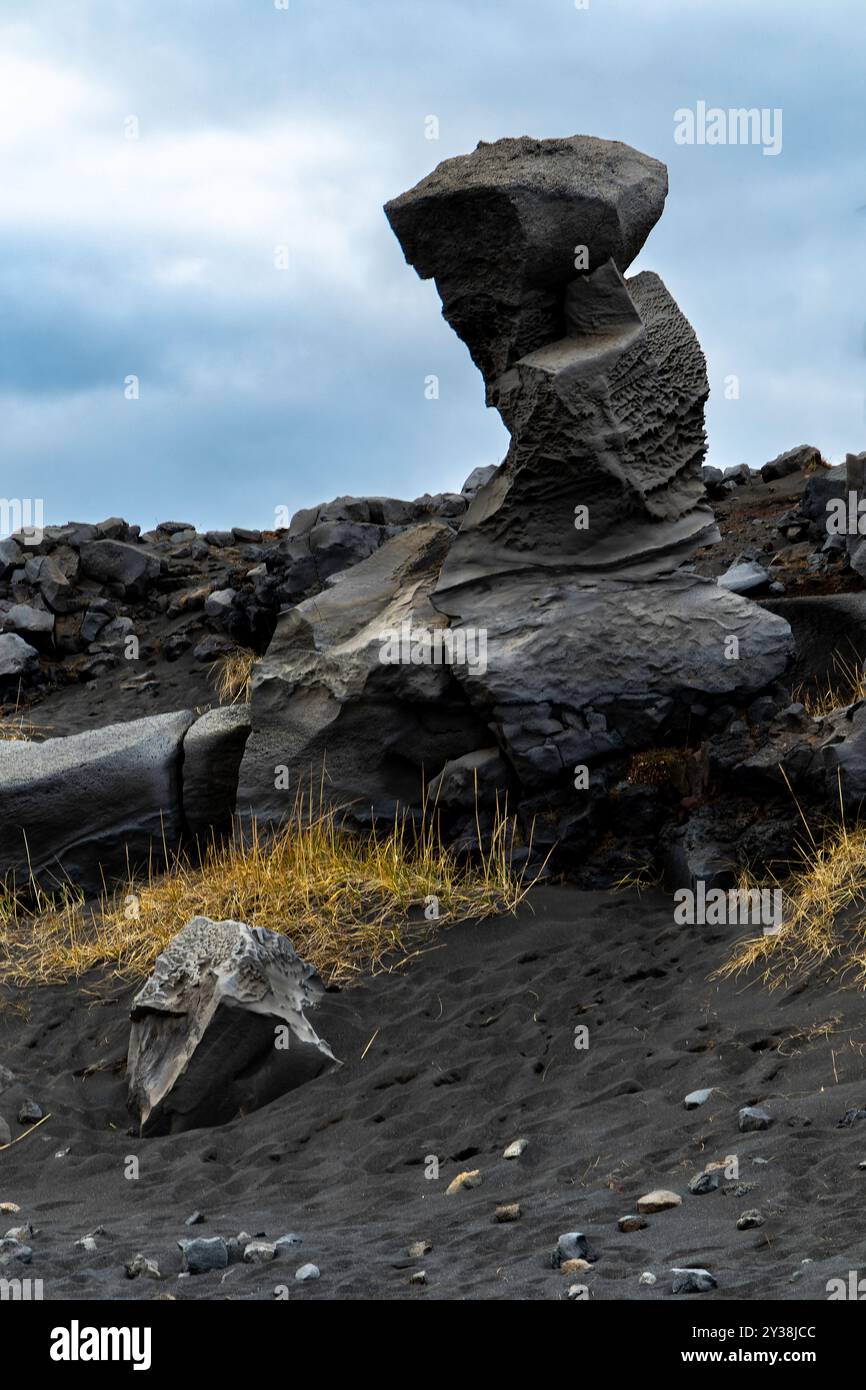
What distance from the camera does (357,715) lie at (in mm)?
9148

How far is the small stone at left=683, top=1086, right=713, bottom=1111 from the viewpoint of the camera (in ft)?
18.3

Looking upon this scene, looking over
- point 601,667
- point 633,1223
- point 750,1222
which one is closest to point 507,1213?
point 633,1223

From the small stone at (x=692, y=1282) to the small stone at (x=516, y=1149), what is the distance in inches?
66.0

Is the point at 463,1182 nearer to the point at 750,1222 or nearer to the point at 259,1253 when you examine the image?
the point at 259,1253

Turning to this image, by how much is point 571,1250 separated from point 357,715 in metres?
5.19

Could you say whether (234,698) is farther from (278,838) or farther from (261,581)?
(278,838)

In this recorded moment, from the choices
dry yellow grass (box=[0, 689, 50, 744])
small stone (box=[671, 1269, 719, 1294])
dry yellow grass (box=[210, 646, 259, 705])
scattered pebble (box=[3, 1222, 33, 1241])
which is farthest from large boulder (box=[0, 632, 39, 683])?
small stone (box=[671, 1269, 719, 1294])

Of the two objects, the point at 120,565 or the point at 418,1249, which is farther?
the point at 120,565

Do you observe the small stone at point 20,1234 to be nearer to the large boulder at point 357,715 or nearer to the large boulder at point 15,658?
the large boulder at point 357,715

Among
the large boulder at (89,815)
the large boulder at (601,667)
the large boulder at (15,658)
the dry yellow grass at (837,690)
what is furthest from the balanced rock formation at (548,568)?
the large boulder at (15,658)

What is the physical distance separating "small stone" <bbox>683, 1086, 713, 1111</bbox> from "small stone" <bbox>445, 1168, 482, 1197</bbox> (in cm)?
83

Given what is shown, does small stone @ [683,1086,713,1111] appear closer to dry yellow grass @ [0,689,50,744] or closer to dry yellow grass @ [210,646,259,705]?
dry yellow grass @ [210,646,259,705]

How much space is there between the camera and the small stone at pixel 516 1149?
5520 millimetres

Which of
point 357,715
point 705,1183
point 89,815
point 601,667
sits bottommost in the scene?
point 705,1183
